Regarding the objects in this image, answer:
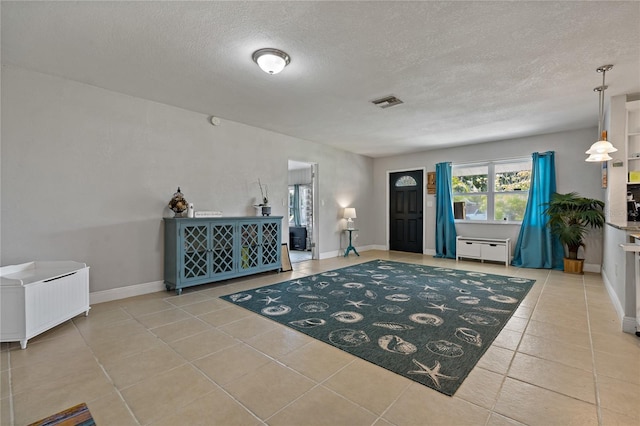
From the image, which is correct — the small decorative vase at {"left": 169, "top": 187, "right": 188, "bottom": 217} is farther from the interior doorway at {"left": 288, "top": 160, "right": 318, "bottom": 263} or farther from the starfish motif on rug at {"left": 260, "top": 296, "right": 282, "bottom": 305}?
the interior doorway at {"left": 288, "top": 160, "right": 318, "bottom": 263}

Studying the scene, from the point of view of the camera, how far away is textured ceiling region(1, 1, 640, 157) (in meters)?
2.06

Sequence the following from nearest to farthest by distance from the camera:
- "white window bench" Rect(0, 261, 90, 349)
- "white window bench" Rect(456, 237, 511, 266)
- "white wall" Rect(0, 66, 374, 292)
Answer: "white window bench" Rect(0, 261, 90, 349) → "white wall" Rect(0, 66, 374, 292) → "white window bench" Rect(456, 237, 511, 266)

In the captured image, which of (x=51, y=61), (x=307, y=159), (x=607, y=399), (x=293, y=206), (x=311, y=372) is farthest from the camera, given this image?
(x=293, y=206)

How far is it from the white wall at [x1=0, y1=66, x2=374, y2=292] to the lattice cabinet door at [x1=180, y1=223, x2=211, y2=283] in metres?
0.43

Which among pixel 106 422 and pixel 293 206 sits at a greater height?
pixel 293 206

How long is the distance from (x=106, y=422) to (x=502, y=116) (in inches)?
215

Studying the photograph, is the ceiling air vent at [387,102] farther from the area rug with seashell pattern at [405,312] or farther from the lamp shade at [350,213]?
the lamp shade at [350,213]

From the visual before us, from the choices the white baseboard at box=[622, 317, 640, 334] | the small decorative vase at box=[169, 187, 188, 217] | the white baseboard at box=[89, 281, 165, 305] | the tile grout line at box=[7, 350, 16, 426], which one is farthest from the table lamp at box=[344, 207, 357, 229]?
the tile grout line at box=[7, 350, 16, 426]

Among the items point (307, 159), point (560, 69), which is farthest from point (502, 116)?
point (307, 159)

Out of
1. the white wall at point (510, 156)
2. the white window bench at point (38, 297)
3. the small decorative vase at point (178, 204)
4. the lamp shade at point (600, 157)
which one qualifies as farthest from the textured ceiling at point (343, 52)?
the white window bench at point (38, 297)

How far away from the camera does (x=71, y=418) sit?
4.88ft

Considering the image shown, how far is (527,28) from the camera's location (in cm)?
223

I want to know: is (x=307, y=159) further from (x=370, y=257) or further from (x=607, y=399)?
(x=607, y=399)

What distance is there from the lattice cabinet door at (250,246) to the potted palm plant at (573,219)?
4959mm
